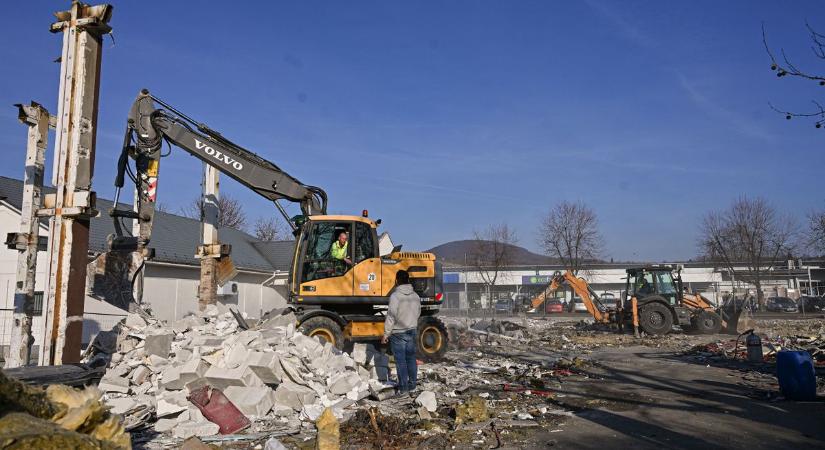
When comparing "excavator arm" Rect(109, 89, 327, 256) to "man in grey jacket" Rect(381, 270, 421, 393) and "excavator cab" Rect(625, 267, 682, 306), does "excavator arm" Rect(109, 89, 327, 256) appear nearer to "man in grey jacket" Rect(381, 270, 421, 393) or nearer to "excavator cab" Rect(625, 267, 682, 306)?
"man in grey jacket" Rect(381, 270, 421, 393)

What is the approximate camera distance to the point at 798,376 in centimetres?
809

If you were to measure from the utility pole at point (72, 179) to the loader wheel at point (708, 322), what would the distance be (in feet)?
69.7

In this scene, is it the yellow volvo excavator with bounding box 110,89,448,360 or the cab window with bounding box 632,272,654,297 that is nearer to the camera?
the yellow volvo excavator with bounding box 110,89,448,360

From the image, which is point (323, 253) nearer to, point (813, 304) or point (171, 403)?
point (171, 403)

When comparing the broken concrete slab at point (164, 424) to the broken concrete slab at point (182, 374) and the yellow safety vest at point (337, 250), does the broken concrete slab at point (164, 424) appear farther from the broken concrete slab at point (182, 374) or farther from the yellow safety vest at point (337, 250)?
the yellow safety vest at point (337, 250)

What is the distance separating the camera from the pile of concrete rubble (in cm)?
735

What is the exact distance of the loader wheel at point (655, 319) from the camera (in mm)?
21094

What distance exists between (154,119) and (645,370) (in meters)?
11.4

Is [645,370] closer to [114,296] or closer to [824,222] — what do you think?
[114,296]

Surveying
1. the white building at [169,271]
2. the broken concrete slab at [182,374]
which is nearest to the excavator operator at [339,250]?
the broken concrete slab at [182,374]

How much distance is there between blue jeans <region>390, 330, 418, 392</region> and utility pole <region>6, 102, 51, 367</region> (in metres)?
5.11

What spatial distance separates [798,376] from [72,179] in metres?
10.3

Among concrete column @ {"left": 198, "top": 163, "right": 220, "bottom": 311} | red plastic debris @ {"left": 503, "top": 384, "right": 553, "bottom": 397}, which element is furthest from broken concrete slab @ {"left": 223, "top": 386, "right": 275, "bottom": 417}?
concrete column @ {"left": 198, "top": 163, "right": 220, "bottom": 311}

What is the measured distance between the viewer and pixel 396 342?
911 centimetres
